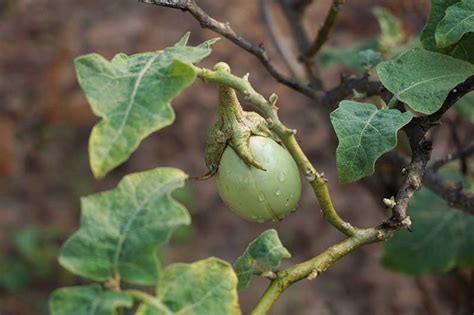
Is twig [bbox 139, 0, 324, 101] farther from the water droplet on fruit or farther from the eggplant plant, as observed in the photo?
the water droplet on fruit

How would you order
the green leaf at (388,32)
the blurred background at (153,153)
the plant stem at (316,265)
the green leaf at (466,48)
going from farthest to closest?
the blurred background at (153,153), the green leaf at (388,32), the green leaf at (466,48), the plant stem at (316,265)

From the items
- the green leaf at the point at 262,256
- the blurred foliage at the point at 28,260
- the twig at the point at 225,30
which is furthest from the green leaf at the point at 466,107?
the blurred foliage at the point at 28,260

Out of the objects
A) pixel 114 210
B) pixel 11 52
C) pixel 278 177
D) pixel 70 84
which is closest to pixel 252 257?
pixel 278 177

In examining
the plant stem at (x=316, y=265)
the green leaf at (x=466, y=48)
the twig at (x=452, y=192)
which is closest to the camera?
the plant stem at (x=316, y=265)

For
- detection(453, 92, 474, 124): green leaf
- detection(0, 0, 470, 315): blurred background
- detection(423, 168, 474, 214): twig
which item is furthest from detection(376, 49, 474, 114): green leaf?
detection(0, 0, 470, 315): blurred background

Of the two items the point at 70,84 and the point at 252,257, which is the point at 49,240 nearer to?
the point at 70,84

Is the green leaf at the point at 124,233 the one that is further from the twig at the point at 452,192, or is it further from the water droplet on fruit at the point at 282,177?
the twig at the point at 452,192

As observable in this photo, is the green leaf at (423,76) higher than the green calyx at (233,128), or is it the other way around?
the green leaf at (423,76)
